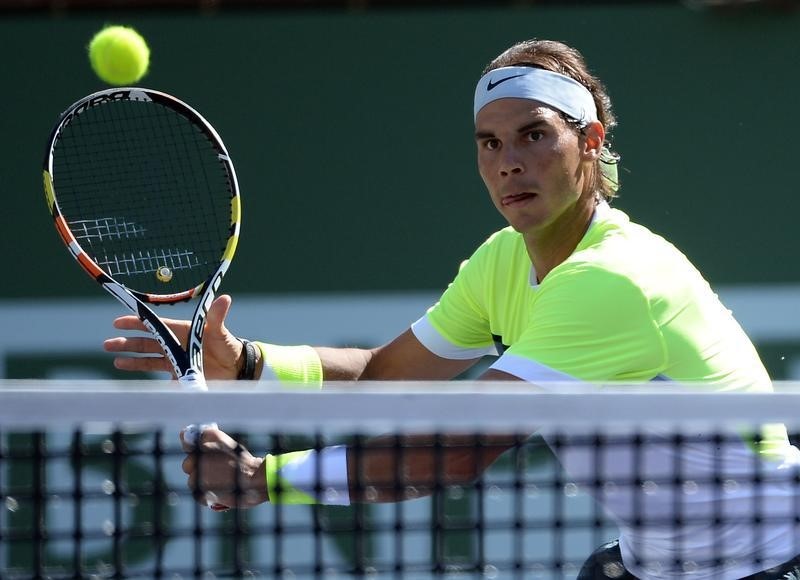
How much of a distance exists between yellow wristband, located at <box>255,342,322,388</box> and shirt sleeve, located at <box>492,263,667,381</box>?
23.7 inches

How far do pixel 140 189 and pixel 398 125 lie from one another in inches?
31.3

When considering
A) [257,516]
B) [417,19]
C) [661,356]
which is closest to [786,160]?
[417,19]

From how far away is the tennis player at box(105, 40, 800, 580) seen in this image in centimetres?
188

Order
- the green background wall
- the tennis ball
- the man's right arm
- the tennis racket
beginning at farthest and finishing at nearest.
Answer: the green background wall → the tennis racket → the tennis ball → the man's right arm

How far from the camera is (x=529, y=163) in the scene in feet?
7.30

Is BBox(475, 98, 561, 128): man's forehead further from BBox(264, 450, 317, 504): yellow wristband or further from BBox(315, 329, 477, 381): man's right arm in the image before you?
BBox(264, 450, 317, 504): yellow wristband

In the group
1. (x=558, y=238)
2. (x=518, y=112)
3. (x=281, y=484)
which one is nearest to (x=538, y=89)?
(x=518, y=112)

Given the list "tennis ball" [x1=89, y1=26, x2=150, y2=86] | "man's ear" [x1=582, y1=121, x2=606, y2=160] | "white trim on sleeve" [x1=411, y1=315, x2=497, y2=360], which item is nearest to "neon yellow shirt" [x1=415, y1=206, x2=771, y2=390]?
"man's ear" [x1=582, y1=121, x2=606, y2=160]

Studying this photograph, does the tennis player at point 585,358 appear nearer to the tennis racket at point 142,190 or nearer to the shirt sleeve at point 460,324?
the shirt sleeve at point 460,324

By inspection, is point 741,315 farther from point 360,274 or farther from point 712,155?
point 360,274

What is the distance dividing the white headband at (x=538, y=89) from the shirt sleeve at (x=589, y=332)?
43 cm

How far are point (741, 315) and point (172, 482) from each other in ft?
5.71

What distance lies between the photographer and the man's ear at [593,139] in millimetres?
2338

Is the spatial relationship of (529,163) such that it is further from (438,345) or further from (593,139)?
(438,345)
